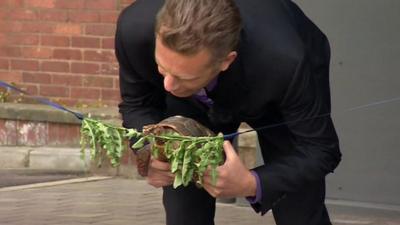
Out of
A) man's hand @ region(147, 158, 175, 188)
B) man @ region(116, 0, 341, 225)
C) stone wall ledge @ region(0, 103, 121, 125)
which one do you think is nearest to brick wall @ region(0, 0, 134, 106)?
stone wall ledge @ region(0, 103, 121, 125)

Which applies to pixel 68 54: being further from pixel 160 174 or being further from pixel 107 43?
pixel 160 174

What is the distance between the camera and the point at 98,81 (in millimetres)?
7207

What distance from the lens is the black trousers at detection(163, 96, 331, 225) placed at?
336 centimetres

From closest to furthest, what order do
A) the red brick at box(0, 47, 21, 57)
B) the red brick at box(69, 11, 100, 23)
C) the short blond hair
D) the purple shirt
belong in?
the short blond hair → the purple shirt → the red brick at box(69, 11, 100, 23) → the red brick at box(0, 47, 21, 57)

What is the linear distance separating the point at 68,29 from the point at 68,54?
0.19 meters

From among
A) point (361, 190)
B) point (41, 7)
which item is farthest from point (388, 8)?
point (41, 7)

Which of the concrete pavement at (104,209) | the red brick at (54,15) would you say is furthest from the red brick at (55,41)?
the concrete pavement at (104,209)

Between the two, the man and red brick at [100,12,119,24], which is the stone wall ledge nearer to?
red brick at [100,12,119,24]

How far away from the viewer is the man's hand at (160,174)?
9.82 ft

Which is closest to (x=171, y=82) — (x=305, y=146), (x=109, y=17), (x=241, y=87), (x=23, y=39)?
(x=241, y=87)

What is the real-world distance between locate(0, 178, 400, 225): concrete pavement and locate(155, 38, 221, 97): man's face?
3.02 meters

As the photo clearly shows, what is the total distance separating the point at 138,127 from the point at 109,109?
3845mm

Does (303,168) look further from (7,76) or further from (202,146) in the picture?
(7,76)

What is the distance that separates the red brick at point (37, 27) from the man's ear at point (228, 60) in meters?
4.62
